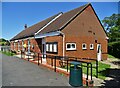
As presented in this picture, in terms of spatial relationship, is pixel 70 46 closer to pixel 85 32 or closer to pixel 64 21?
pixel 85 32

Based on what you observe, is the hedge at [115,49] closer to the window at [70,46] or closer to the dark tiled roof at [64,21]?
the dark tiled roof at [64,21]

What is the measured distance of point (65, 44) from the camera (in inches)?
643

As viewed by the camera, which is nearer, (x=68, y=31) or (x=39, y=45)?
(x=68, y=31)

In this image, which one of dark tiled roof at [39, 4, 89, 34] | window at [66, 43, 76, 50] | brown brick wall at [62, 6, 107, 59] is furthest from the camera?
brown brick wall at [62, 6, 107, 59]

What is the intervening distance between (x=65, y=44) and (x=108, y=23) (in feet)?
101

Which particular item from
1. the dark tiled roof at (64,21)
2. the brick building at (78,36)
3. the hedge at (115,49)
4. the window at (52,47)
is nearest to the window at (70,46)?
the brick building at (78,36)

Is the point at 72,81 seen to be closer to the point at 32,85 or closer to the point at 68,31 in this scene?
the point at 32,85

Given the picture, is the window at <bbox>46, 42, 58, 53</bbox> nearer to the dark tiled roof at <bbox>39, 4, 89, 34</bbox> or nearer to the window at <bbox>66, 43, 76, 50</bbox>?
the window at <bbox>66, 43, 76, 50</bbox>

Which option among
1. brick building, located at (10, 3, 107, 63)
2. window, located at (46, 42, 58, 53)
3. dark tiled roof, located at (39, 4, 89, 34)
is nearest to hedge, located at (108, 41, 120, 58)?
brick building, located at (10, 3, 107, 63)

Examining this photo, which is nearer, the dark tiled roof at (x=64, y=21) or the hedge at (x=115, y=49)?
the dark tiled roof at (x=64, y=21)

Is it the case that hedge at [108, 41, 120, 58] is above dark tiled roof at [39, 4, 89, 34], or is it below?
below

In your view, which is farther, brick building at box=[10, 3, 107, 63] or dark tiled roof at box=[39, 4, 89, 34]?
dark tiled roof at box=[39, 4, 89, 34]

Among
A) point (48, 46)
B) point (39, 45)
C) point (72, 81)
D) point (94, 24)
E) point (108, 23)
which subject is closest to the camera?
point (72, 81)

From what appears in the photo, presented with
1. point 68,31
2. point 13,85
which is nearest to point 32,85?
point 13,85
